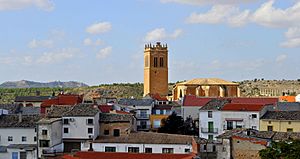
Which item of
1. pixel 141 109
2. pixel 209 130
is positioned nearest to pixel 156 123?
pixel 141 109

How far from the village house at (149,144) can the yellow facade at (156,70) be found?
219ft

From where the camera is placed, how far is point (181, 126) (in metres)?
61.1

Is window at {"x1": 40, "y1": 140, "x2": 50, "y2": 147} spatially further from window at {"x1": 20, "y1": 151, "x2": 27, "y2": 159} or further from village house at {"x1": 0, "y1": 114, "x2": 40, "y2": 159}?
window at {"x1": 20, "y1": 151, "x2": 27, "y2": 159}

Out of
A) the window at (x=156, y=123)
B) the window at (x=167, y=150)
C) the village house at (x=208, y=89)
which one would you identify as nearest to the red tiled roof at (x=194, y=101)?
the window at (x=156, y=123)

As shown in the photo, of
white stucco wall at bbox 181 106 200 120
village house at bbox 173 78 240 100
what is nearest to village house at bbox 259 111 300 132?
white stucco wall at bbox 181 106 200 120

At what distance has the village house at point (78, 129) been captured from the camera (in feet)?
174

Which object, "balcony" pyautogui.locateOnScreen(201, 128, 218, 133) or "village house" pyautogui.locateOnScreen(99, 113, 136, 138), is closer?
"village house" pyautogui.locateOnScreen(99, 113, 136, 138)

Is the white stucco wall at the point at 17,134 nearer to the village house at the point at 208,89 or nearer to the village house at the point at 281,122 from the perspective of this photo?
the village house at the point at 281,122

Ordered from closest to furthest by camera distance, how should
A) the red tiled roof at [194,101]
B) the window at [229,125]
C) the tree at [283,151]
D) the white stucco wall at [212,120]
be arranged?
the tree at [283,151]
the window at [229,125]
the white stucco wall at [212,120]
the red tiled roof at [194,101]

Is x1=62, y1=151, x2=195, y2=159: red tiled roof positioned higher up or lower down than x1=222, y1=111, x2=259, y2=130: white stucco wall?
lower down

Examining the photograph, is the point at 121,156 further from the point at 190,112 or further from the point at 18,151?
the point at 190,112

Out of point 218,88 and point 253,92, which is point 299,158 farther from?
point 253,92

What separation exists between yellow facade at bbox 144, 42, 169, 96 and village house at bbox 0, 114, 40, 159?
6416cm

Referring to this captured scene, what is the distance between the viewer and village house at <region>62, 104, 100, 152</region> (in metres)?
53.0
